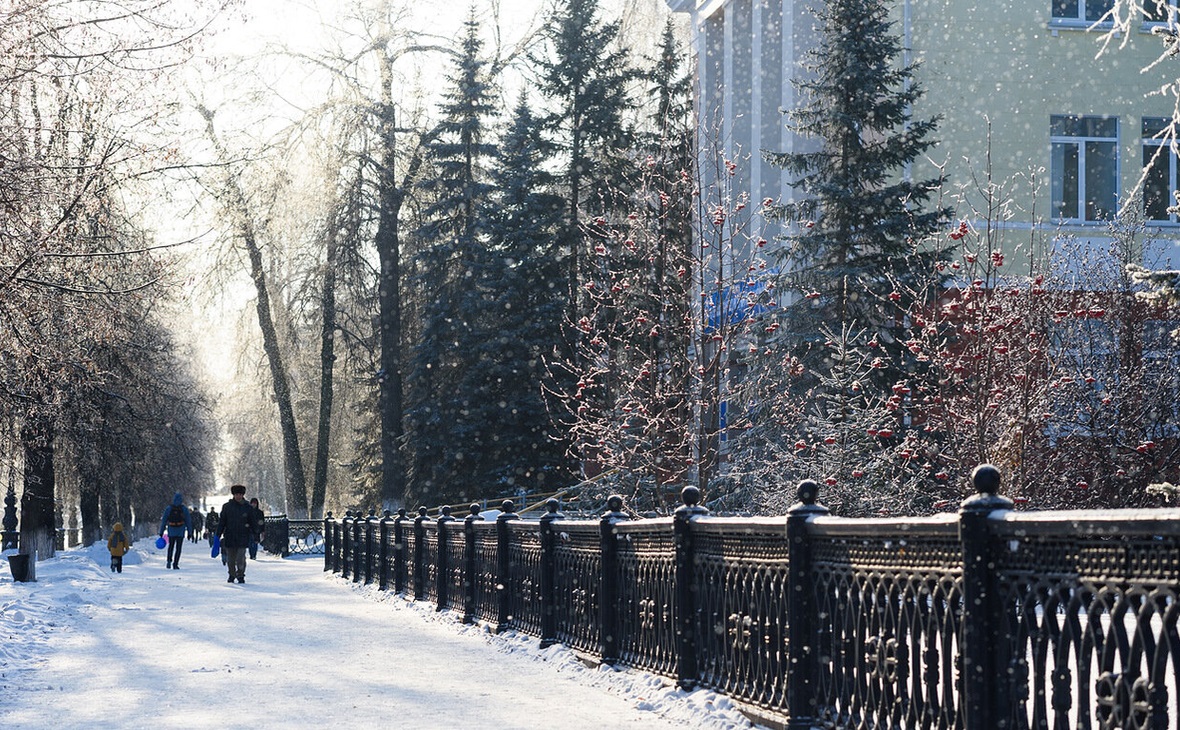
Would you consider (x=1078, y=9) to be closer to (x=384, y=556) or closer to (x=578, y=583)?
(x=384, y=556)

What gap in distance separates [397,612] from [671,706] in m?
10.2

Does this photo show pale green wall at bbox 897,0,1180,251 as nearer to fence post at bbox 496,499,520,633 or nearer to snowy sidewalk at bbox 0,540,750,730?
snowy sidewalk at bbox 0,540,750,730

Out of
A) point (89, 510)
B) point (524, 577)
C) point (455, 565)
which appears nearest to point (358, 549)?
point (455, 565)

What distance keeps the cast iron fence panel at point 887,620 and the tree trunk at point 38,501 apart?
78.3ft

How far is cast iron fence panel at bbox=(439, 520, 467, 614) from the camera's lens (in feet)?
55.7

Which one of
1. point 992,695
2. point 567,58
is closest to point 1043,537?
point 992,695

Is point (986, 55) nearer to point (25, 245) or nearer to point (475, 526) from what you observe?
point (475, 526)

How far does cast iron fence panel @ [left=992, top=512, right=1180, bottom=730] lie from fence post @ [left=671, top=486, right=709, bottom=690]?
3804 mm

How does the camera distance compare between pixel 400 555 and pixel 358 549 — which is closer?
pixel 400 555

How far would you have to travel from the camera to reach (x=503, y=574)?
48.0ft

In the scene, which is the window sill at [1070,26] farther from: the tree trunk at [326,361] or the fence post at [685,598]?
the fence post at [685,598]

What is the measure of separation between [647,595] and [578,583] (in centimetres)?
171

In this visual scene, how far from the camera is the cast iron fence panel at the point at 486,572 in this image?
15188 millimetres

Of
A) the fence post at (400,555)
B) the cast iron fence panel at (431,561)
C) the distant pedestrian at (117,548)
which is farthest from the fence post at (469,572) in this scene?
the distant pedestrian at (117,548)
